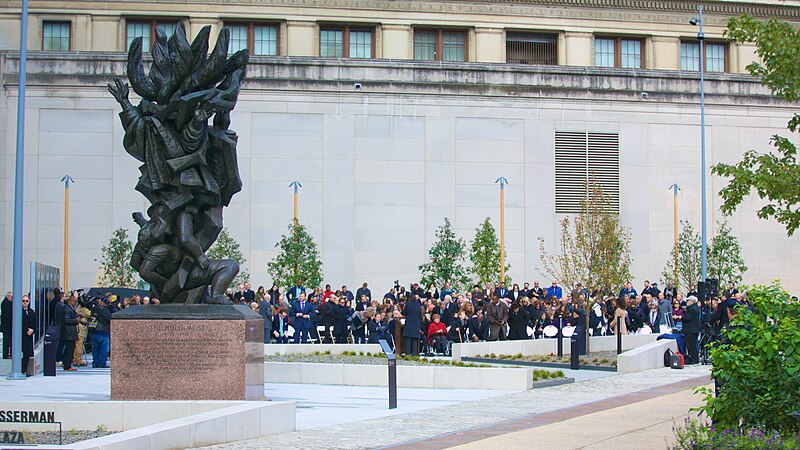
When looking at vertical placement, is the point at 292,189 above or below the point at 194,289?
above

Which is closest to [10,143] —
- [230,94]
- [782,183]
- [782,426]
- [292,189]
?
[292,189]

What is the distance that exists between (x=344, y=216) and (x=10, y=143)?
1583 centimetres

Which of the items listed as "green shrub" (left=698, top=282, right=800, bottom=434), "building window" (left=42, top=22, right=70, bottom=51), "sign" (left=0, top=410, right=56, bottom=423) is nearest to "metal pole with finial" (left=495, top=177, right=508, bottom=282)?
"building window" (left=42, top=22, right=70, bottom=51)

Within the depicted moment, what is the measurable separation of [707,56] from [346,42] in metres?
20.3

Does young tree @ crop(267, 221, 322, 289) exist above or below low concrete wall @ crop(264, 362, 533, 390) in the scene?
above

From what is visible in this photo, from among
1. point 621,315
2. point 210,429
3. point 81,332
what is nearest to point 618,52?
point 621,315

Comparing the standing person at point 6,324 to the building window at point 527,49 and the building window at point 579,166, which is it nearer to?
the building window at point 579,166

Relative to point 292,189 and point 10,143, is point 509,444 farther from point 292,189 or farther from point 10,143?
point 10,143

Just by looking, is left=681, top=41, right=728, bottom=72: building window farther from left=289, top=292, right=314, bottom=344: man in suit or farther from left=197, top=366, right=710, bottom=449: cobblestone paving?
left=197, top=366, right=710, bottom=449: cobblestone paving

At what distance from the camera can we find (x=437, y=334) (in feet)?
115

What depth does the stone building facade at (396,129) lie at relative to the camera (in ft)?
178

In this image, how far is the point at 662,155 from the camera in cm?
5841

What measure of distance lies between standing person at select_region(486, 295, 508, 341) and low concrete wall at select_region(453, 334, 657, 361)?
1702mm

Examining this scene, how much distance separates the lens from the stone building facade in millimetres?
54344
